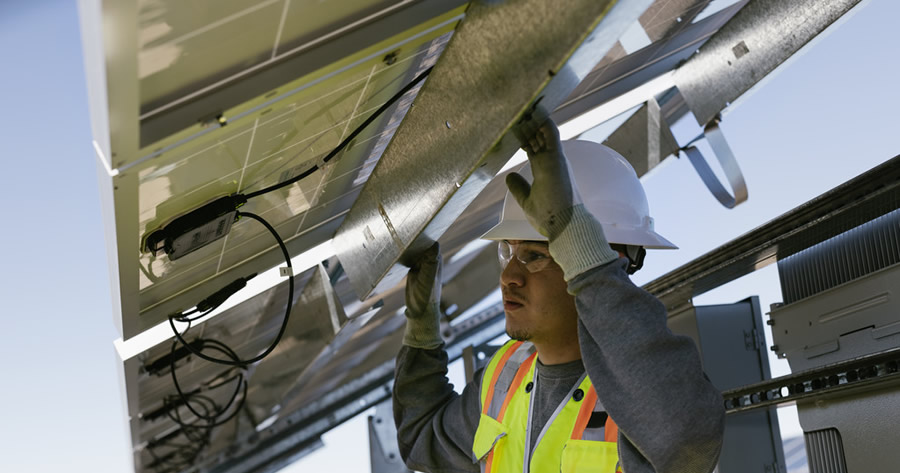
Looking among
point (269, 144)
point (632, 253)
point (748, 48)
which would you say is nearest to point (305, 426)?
point (748, 48)

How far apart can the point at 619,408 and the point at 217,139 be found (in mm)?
988

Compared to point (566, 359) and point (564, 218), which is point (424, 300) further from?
point (564, 218)

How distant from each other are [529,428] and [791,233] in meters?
1.02

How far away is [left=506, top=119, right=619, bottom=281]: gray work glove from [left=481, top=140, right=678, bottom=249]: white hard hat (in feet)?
1.81

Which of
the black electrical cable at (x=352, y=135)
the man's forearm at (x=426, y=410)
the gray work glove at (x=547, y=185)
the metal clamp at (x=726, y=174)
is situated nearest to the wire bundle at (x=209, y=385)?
the black electrical cable at (x=352, y=135)

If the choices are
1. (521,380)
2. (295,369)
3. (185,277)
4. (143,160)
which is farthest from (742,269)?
(295,369)

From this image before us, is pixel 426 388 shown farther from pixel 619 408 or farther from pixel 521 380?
pixel 619 408

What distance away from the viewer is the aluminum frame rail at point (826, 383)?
2.30 meters

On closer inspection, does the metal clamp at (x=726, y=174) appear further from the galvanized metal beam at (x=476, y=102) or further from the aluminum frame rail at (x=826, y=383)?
the galvanized metal beam at (x=476, y=102)

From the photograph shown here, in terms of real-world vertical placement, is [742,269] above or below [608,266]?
above

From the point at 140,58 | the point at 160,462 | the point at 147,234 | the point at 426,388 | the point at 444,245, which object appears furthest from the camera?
the point at 160,462

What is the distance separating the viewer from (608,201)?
2.53 meters

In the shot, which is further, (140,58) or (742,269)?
(742,269)

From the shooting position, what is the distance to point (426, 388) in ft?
9.71
